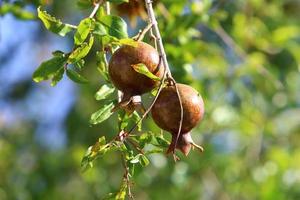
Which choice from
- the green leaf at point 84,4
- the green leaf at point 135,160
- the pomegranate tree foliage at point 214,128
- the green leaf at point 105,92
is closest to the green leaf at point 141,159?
the green leaf at point 135,160

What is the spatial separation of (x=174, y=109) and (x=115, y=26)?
24 centimetres

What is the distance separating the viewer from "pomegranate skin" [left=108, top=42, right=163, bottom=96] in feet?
4.32

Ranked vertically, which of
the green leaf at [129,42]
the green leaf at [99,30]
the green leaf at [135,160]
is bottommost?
the green leaf at [135,160]

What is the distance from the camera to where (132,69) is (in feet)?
4.31

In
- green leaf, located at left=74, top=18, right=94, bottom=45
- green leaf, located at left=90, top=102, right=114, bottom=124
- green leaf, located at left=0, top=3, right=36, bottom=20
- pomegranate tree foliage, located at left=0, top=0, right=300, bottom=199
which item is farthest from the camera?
pomegranate tree foliage, located at left=0, top=0, right=300, bottom=199

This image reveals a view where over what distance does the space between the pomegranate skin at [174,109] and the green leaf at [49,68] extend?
239 mm

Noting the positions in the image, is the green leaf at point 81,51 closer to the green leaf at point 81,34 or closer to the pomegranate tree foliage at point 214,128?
the green leaf at point 81,34

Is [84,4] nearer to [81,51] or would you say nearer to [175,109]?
[81,51]

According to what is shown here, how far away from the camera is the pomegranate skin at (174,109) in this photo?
1311mm

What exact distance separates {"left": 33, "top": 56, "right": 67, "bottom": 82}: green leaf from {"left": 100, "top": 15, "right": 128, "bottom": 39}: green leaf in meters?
0.11

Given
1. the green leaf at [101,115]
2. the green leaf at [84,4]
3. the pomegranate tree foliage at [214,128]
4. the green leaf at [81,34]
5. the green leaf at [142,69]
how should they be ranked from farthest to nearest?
the pomegranate tree foliage at [214,128] → the green leaf at [84,4] → the green leaf at [101,115] → the green leaf at [81,34] → the green leaf at [142,69]

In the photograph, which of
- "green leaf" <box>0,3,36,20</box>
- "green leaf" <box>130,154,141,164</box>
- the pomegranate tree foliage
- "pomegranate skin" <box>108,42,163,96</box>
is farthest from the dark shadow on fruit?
"green leaf" <box>0,3,36,20</box>

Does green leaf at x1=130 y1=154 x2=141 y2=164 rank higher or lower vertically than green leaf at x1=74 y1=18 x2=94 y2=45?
lower

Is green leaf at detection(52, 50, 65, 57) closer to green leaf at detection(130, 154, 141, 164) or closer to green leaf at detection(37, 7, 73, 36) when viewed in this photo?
green leaf at detection(37, 7, 73, 36)
